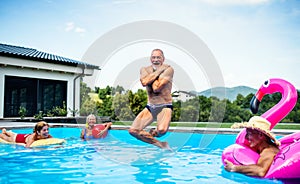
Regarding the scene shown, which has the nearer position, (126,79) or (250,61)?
(126,79)

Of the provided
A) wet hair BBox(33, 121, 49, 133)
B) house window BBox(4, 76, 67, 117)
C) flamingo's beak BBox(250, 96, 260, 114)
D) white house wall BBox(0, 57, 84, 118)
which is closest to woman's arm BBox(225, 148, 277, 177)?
flamingo's beak BBox(250, 96, 260, 114)

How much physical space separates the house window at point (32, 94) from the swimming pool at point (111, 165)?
7869 mm

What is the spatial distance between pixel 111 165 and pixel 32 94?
453 inches

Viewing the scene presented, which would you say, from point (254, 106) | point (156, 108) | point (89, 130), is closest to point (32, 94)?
point (89, 130)

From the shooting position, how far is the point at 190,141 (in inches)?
326

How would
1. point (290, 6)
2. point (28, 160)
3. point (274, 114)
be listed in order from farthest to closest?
point (290, 6), point (28, 160), point (274, 114)

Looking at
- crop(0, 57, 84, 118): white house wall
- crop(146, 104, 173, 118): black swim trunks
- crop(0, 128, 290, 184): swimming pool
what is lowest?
crop(0, 128, 290, 184): swimming pool

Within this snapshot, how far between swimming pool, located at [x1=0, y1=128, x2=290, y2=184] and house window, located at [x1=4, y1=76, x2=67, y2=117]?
7869 mm

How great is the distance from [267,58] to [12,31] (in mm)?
14436

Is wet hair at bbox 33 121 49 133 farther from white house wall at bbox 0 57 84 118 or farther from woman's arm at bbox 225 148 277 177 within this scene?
white house wall at bbox 0 57 84 118

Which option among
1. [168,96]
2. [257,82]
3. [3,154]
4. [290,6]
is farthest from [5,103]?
[290,6]

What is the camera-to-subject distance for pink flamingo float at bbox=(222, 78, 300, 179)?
12.6 ft

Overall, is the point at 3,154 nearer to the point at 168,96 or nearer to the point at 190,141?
the point at 168,96

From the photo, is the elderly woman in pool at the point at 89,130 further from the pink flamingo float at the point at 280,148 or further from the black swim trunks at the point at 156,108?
the pink flamingo float at the point at 280,148
